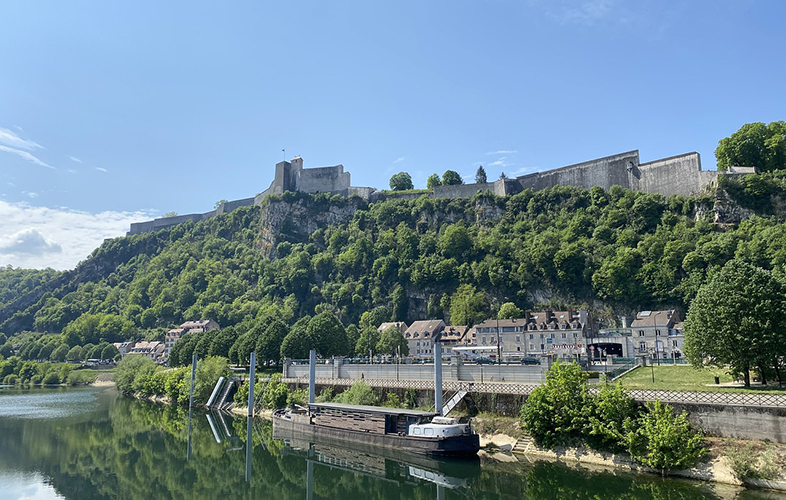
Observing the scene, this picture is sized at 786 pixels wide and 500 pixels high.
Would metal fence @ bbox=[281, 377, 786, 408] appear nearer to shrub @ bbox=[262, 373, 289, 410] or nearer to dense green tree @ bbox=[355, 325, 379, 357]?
shrub @ bbox=[262, 373, 289, 410]

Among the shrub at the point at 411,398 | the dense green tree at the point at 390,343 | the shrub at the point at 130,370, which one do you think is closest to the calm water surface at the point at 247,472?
the shrub at the point at 411,398

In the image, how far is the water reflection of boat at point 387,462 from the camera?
25.7 metres

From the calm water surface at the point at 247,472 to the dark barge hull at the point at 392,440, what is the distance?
1.96 feet

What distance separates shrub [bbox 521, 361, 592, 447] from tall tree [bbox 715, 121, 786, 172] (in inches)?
2608

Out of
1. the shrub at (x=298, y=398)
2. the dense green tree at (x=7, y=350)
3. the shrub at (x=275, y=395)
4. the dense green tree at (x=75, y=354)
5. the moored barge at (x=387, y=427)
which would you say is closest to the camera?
the moored barge at (x=387, y=427)

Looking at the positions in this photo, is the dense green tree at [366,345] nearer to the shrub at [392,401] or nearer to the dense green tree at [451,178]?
the shrub at [392,401]

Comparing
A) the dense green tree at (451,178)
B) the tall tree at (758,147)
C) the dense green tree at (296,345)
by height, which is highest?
the dense green tree at (451,178)

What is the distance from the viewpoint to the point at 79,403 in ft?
206

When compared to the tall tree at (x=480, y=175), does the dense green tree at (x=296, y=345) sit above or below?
below

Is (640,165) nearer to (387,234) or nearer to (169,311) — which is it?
(387,234)

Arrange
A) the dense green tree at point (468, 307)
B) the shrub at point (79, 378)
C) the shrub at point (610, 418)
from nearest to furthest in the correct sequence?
the shrub at point (610, 418), the dense green tree at point (468, 307), the shrub at point (79, 378)

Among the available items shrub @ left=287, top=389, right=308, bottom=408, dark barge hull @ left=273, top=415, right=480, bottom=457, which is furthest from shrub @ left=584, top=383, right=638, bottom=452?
shrub @ left=287, top=389, right=308, bottom=408

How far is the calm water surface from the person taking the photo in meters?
22.5

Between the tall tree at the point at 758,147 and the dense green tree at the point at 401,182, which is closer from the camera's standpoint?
the tall tree at the point at 758,147
